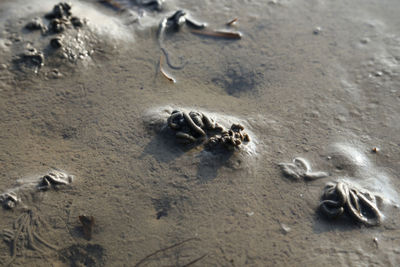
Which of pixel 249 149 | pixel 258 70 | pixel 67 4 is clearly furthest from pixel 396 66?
pixel 67 4

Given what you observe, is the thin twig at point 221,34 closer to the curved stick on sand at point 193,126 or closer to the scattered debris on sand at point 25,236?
the curved stick on sand at point 193,126

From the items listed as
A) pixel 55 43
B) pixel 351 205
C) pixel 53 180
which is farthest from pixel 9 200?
pixel 351 205

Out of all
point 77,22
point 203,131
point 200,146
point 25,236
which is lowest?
point 25,236

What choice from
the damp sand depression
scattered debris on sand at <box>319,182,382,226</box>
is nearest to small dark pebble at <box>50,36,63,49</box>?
the damp sand depression

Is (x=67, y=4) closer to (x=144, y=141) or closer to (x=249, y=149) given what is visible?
(x=144, y=141)

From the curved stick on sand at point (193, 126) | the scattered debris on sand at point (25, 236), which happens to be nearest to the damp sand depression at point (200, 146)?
the scattered debris on sand at point (25, 236)

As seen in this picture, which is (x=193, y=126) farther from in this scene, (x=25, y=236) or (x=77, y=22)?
(x=77, y=22)

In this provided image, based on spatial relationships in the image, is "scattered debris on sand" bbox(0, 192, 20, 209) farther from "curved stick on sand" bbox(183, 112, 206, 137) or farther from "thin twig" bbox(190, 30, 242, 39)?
"thin twig" bbox(190, 30, 242, 39)
